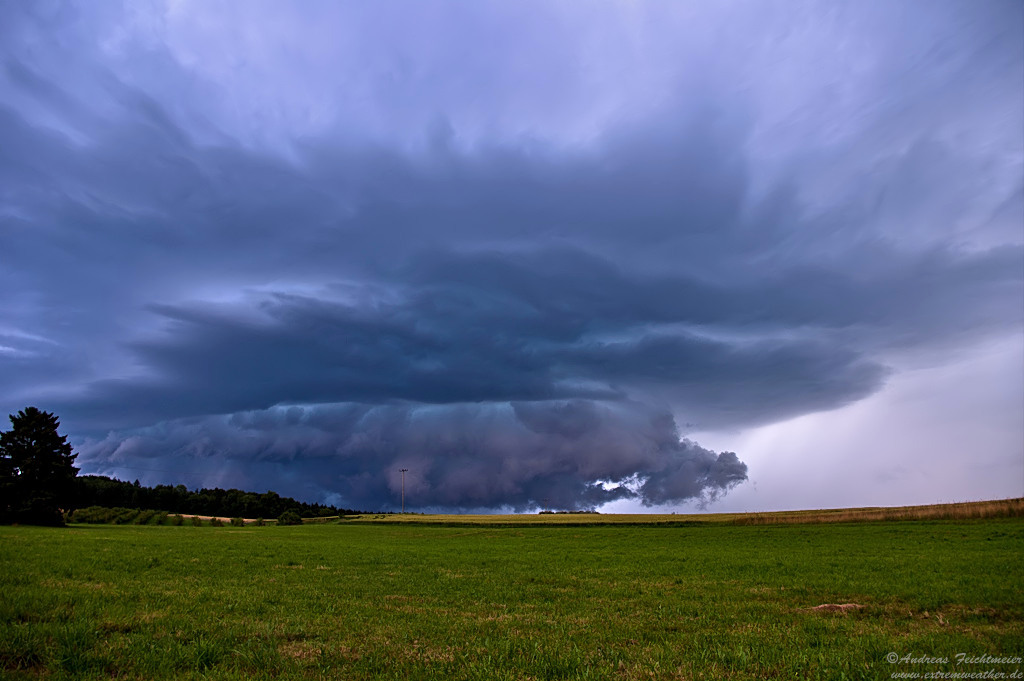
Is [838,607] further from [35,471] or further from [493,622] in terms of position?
[35,471]

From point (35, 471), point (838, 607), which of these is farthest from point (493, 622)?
point (35, 471)

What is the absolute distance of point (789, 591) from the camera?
2000 cm

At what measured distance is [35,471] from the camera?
96125mm

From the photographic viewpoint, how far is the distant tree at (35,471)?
3597 inches

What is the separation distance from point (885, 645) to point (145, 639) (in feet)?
49.5

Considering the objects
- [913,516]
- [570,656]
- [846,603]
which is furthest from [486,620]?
[913,516]

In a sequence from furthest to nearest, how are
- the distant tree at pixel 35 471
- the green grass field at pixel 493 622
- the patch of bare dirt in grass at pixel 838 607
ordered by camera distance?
the distant tree at pixel 35 471, the patch of bare dirt in grass at pixel 838 607, the green grass field at pixel 493 622

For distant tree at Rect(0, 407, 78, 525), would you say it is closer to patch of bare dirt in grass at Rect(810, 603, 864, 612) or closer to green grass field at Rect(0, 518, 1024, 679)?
green grass field at Rect(0, 518, 1024, 679)

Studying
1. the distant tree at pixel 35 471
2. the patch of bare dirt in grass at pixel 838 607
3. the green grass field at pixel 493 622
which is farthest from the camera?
the distant tree at pixel 35 471

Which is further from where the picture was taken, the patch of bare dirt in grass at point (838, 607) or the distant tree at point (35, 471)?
the distant tree at point (35, 471)

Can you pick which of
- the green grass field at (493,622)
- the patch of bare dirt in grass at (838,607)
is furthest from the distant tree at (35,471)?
the patch of bare dirt in grass at (838,607)

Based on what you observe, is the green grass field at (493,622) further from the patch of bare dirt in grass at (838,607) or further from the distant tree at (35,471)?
the distant tree at (35,471)

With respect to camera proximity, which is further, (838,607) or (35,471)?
(35,471)

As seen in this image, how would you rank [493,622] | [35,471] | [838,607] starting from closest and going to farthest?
[493,622] → [838,607] → [35,471]
